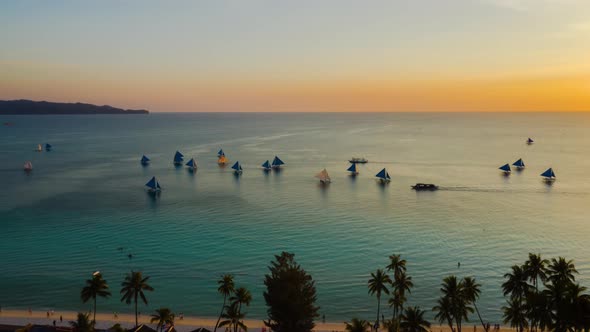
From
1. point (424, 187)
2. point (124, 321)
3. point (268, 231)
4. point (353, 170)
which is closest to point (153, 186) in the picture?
point (268, 231)

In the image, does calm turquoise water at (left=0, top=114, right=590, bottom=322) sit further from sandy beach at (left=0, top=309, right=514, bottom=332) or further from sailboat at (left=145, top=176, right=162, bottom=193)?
sailboat at (left=145, top=176, right=162, bottom=193)

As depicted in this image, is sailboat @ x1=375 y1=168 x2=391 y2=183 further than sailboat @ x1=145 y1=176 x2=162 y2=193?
Yes

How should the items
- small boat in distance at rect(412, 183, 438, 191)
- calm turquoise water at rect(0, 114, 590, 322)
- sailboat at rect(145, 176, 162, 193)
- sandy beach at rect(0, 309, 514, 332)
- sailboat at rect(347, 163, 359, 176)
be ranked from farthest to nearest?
sailboat at rect(347, 163, 359, 176), small boat in distance at rect(412, 183, 438, 191), sailboat at rect(145, 176, 162, 193), calm turquoise water at rect(0, 114, 590, 322), sandy beach at rect(0, 309, 514, 332)

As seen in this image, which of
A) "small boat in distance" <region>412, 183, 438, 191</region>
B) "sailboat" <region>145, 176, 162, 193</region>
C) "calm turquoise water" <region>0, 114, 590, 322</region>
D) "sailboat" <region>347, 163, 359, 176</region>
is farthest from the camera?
"sailboat" <region>347, 163, 359, 176</region>

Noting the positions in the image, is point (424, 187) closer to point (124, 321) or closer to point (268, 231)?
point (268, 231)

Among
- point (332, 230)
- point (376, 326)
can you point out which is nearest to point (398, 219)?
point (332, 230)

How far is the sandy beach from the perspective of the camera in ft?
173

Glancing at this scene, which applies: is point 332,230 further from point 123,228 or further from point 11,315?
point 11,315

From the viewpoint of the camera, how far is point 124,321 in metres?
54.4

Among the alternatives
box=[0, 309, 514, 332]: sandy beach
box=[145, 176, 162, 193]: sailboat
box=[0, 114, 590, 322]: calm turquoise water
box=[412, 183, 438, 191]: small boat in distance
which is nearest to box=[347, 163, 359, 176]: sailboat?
box=[0, 114, 590, 322]: calm turquoise water

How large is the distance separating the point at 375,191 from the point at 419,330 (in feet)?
288

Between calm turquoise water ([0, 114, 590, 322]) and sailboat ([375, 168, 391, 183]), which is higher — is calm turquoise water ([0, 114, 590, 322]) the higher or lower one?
the lower one

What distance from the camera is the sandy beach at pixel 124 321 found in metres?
52.8

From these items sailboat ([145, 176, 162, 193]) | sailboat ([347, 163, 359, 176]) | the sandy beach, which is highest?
sailboat ([347, 163, 359, 176])
